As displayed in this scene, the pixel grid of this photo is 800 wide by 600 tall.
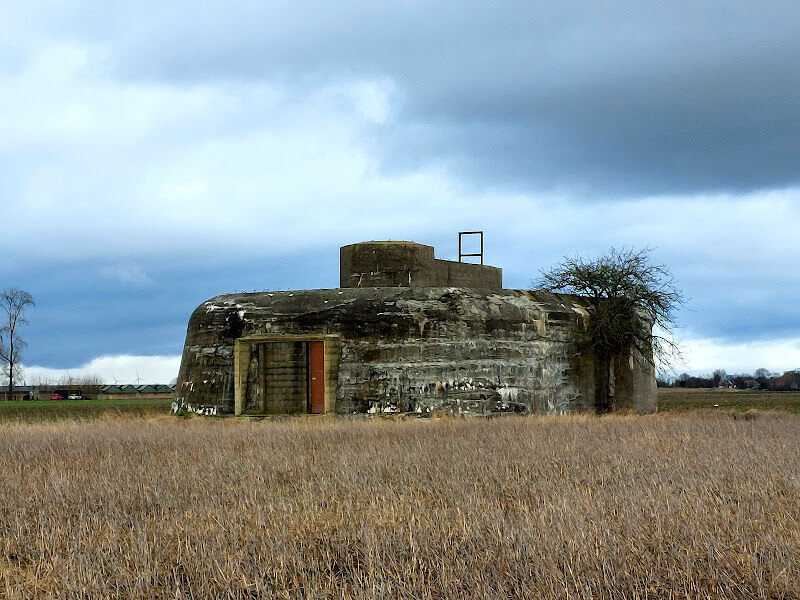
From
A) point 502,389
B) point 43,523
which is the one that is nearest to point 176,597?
point 43,523

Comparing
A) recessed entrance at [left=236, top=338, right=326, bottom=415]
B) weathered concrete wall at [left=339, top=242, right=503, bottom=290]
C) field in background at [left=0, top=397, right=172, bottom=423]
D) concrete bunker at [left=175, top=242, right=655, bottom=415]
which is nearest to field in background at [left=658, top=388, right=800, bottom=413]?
concrete bunker at [left=175, top=242, right=655, bottom=415]

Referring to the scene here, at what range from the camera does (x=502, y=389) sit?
18.6m

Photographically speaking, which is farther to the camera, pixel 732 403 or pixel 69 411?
pixel 732 403

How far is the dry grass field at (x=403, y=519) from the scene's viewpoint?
17.5 feet

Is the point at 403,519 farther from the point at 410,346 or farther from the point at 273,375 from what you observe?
the point at 273,375

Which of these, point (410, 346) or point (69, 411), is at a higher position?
point (410, 346)

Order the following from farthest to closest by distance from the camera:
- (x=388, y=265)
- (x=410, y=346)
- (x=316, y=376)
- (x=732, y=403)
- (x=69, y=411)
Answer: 1. (x=732, y=403)
2. (x=69, y=411)
3. (x=388, y=265)
4. (x=316, y=376)
5. (x=410, y=346)

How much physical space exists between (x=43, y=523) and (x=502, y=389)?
12449 millimetres

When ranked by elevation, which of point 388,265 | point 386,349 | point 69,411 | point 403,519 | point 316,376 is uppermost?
point 388,265

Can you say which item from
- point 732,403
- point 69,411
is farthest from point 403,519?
point 732,403

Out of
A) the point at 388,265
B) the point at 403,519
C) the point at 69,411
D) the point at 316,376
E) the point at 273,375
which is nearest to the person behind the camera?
the point at 403,519

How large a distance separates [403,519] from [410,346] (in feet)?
37.7

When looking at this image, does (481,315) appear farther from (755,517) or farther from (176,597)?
(176,597)

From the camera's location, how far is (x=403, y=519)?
6918 millimetres
